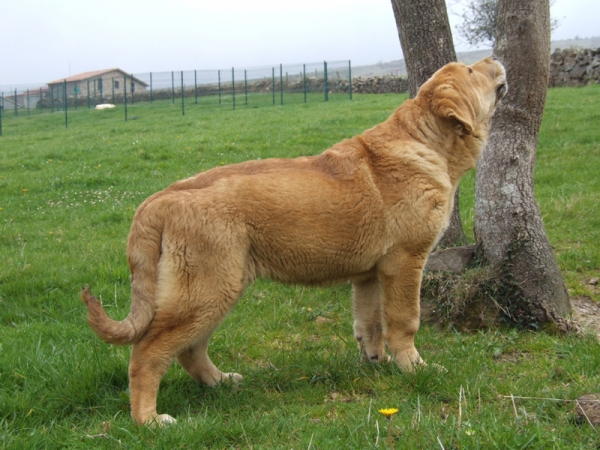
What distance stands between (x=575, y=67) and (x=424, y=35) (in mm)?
24587

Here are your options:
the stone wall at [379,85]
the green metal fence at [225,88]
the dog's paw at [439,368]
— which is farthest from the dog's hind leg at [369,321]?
the stone wall at [379,85]

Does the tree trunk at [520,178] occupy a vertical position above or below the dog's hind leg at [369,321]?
above

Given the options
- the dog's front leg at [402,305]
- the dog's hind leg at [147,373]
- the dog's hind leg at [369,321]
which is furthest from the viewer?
the dog's hind leg at [369,321]

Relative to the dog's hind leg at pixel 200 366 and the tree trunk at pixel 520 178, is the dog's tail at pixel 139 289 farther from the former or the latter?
the tree trunk at pixel 520 178

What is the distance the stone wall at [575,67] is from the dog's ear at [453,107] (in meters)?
24.8

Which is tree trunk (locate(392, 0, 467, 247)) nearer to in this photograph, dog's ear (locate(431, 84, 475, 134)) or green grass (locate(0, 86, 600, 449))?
dog's ear (locate(431, 84, 475, 134))

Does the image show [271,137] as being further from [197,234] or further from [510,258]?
[197,234]

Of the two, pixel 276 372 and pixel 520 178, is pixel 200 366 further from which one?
pixel 520 178

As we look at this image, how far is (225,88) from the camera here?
38656 mm

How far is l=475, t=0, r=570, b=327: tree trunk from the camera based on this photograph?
508cm

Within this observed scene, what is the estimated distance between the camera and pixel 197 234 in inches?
143

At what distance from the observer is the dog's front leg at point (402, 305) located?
414 centimetres

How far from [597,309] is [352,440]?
11.0 ft

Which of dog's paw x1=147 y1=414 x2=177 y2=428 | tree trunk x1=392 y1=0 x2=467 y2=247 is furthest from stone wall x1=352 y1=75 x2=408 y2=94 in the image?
dog's paw x1=147 y1=414 x2=177 y2=428
